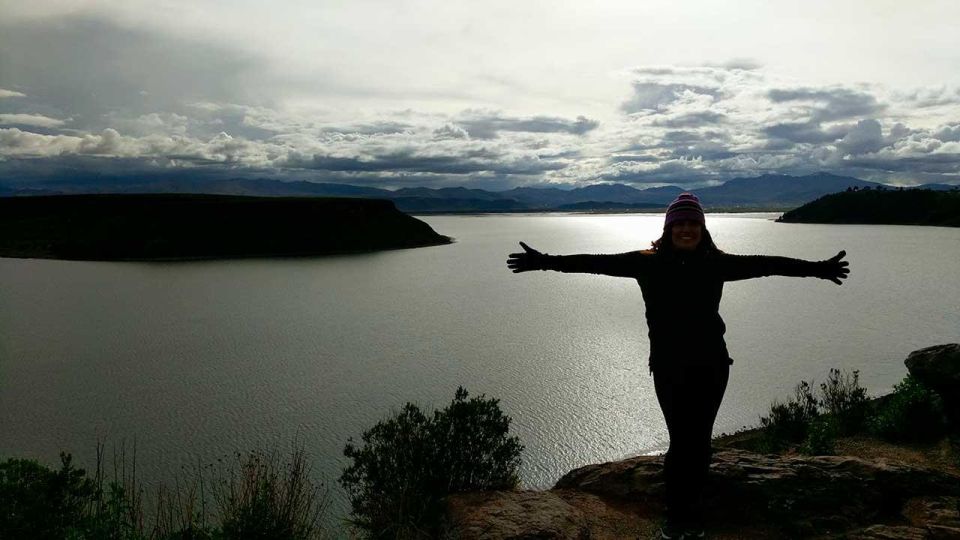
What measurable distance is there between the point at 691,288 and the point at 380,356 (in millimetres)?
28829

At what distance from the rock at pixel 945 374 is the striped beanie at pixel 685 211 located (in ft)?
35.3

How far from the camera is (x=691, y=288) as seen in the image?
5852mm

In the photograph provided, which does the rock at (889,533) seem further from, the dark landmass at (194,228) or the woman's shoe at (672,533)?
the dark landmass at (194,228)

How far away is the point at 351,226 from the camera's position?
138 m

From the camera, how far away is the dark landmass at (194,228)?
117438mm

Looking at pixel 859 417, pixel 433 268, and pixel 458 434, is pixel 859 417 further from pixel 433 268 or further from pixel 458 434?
pixel 433 268

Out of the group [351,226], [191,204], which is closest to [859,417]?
[351,226]

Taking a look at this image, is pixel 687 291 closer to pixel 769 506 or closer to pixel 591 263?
pixel 591 263

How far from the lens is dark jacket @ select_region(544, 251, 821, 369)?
229 inches

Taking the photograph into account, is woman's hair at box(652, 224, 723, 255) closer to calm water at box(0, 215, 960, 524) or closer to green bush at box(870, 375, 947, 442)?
green bush at box(870, 375, 947, 442)

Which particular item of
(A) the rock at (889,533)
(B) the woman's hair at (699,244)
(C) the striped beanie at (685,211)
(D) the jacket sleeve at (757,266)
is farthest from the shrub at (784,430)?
(C) the striped beanie at (685,211)

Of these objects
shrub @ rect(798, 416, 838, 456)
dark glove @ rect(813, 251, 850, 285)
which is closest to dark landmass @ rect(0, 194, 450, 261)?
shrub @ rect(798, 416, 838, 456)

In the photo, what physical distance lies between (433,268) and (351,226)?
55.2 meters

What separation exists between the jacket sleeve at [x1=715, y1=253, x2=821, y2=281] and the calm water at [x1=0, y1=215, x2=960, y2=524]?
40.4 ft
